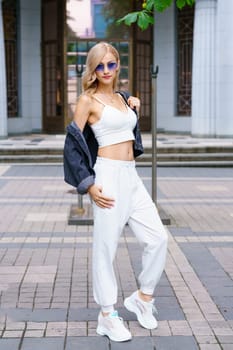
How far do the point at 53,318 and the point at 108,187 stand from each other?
1174 mm

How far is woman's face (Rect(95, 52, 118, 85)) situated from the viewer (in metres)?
4.62

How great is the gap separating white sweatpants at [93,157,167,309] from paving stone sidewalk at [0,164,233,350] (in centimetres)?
42

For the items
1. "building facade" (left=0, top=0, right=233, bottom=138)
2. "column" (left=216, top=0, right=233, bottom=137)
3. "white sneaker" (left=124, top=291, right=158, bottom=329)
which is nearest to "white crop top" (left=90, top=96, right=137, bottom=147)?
"white sneaker" (left=124, top=291, right=158, bottom=329)

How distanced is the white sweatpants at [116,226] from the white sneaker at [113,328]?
106 mm

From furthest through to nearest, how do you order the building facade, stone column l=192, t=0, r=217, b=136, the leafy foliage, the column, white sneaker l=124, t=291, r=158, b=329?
the building facade → stone column l=192, t=0, r=217, b=136 → the column → the leafy foliage → white sneaker l=124, t=291, r=158, b=329

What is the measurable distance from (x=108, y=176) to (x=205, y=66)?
15347mm

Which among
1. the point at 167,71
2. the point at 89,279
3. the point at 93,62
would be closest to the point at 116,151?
the point at 93,62

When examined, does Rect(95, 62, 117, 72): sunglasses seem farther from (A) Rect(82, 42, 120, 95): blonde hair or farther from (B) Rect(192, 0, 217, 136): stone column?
(B) Rect(192, 0, 217, 136): stone column

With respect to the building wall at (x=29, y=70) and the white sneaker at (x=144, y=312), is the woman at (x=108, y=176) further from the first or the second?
the building wall at (x=29, y=70)

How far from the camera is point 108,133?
184 inches

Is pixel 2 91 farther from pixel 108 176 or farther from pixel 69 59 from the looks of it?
pixel 108 176

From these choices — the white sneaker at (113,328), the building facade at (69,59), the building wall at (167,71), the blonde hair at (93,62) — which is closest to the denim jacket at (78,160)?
the blonde hair at (93,62)

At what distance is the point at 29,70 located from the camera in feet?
72.4

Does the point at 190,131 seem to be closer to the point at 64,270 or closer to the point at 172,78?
the point at 172,78
